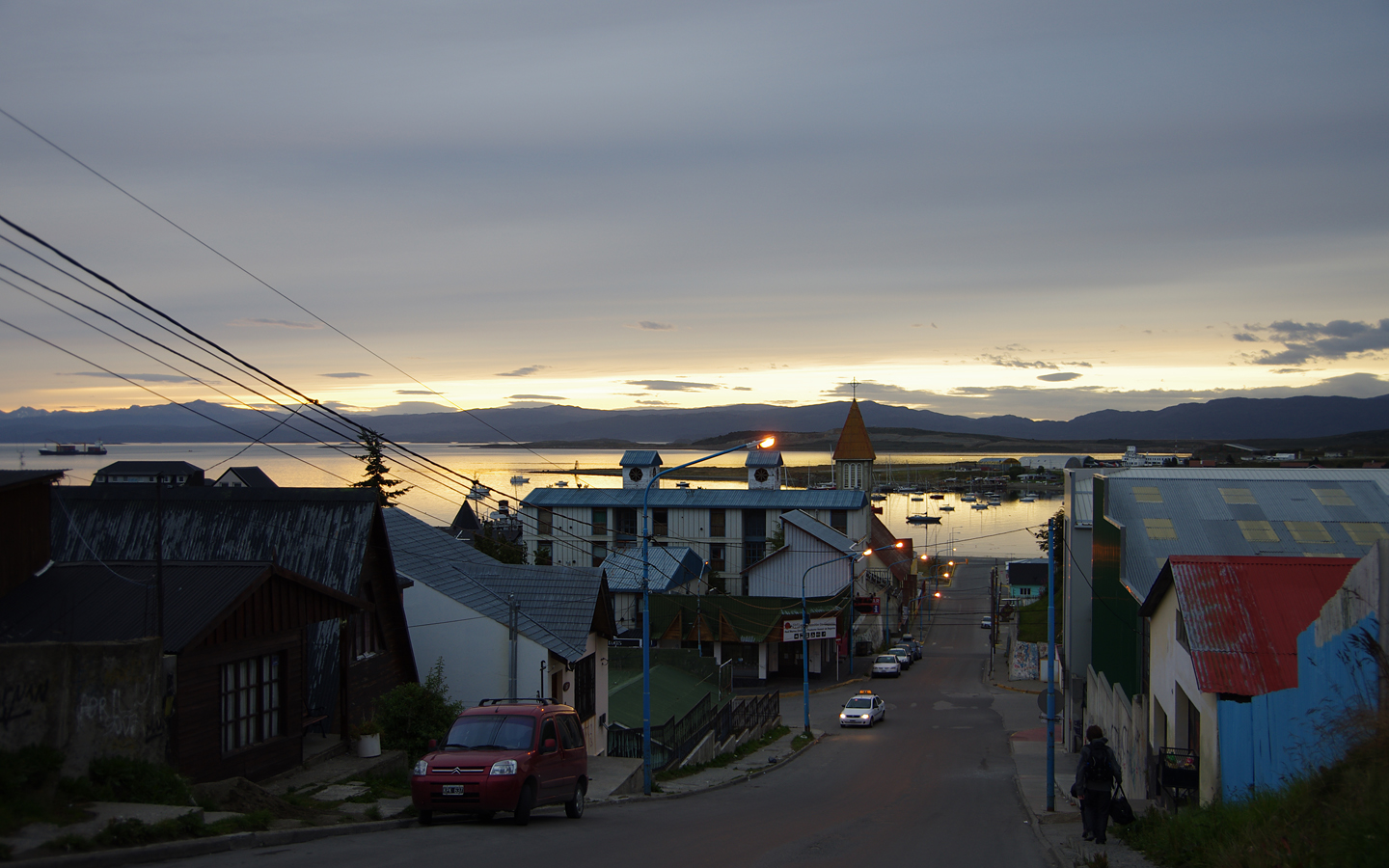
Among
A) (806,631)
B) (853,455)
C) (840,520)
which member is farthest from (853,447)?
(806,631)

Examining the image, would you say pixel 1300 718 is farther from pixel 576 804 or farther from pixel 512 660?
pixel 512 660

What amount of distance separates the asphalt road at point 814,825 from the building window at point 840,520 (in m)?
32.2

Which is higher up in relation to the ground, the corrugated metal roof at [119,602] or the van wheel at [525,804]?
the corrugated metal roof at [119,602]

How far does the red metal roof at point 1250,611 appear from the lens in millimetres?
14352

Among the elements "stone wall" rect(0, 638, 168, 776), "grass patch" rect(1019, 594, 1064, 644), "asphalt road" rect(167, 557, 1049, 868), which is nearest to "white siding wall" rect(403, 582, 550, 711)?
"asphalt road" rect(167, 557, 1049, 868)

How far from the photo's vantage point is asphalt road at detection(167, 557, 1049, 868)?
1202cm

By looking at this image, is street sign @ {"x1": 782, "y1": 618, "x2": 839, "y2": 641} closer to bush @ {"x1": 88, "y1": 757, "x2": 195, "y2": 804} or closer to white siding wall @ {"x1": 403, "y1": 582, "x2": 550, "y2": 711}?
white siding wall @ {"x1": 403, "y1": 582, "x2": 550, "y2": 711}

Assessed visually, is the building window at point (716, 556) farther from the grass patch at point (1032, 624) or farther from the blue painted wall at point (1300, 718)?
the blue painted wall at point (1300, 718)

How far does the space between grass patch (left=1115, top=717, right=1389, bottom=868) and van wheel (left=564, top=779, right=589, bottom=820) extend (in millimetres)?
8733

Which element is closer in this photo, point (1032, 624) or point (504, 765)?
point (504, 765)

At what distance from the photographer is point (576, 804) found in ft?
54.3

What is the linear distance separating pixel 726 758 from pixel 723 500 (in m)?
47.2

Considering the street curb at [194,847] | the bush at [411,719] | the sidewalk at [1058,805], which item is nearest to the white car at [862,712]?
the sidewalk at [1058,805]

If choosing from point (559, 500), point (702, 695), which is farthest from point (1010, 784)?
point (559, 500)
